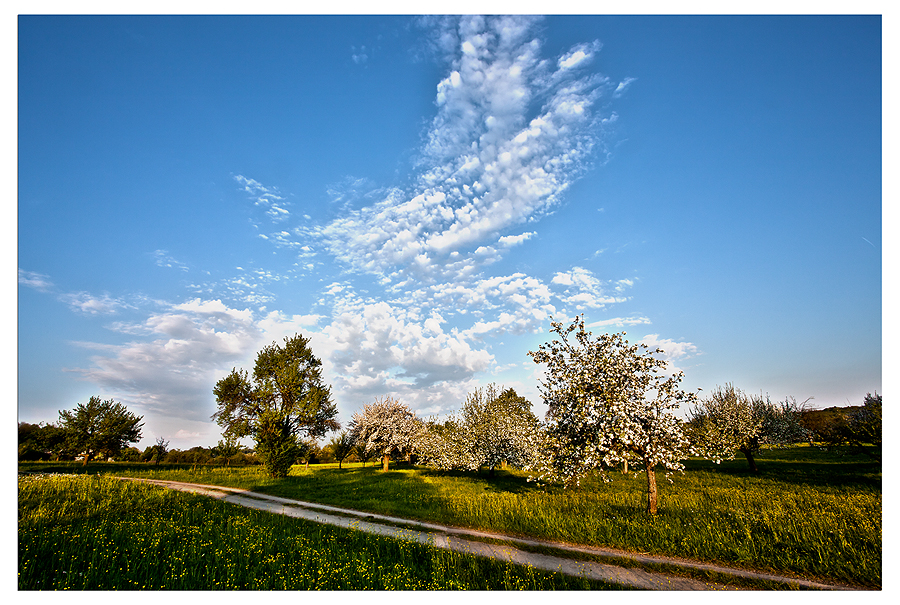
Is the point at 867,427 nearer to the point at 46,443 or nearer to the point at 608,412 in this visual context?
the point at 608,412

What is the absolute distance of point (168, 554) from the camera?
324 inches

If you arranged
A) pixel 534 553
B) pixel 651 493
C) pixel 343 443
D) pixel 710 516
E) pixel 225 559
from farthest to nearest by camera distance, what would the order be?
pixel 343 443 < pixel 651 493 < pixel 710 516 < pixel 534 553 < pixel 225 559

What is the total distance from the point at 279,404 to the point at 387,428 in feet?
36.5

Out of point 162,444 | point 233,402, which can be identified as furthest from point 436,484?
point 162,444

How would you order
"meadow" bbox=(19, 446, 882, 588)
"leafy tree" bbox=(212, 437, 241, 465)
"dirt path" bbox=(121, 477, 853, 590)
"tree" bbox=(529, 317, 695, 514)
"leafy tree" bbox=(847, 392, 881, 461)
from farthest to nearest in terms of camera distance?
"leafy tree" bbox=(212, 437, 241, 465) → "leafy tree" bbox=(847, 392, 881, 461) → "tree" bbox=(529, 317, 695, 514) → "meadow" bbox=(19, 446, 882, 588) → "dirt path" bbox=(121, 477, 853, 590)

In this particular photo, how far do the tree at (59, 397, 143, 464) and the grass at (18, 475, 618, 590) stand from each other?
3196 cm

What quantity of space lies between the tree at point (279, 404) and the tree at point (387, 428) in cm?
388

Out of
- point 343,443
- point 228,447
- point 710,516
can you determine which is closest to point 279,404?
point 228,447

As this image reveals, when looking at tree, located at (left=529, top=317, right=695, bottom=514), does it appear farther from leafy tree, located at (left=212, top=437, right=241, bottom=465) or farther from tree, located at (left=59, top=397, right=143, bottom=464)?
tree, located at (left=59, top=397, right=143, bottom=464)

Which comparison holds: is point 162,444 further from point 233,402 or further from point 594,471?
point 594,471

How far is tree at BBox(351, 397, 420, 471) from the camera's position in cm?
3862

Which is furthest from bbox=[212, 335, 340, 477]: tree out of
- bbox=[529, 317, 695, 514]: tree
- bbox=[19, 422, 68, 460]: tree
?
bbox=[529, 317, 695, 514]: tree

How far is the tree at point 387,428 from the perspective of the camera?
38625 millimetres

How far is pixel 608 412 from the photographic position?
11445 millimetres
